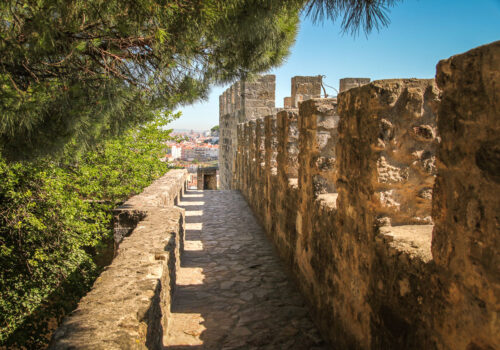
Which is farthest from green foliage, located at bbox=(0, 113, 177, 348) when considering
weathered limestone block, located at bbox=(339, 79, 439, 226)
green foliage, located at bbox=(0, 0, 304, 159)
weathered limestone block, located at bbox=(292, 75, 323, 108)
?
weathered limestone block, located at bbox=(339, 79, 439, 226)

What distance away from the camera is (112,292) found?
99.2 inches

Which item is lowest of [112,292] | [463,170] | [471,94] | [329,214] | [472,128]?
[112,292]

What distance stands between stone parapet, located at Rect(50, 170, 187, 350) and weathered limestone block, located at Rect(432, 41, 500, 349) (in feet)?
4.69

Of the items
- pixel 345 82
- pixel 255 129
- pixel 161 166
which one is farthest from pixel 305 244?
pixel 161 166

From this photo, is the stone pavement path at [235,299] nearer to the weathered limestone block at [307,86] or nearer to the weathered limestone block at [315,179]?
the weathered limestone block at [315,179]

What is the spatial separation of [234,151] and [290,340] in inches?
403

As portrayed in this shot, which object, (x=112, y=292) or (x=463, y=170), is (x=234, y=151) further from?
(x=463, y=170)

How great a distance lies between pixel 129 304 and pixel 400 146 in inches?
67.1

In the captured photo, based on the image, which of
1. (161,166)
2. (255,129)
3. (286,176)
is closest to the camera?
(286,176)

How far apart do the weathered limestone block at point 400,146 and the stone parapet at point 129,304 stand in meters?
1.40

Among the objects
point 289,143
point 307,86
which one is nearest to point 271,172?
point 289,143

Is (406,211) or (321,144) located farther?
(321,144)

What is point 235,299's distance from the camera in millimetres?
4020

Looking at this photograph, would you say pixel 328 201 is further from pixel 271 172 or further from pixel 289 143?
pixel 271 172
